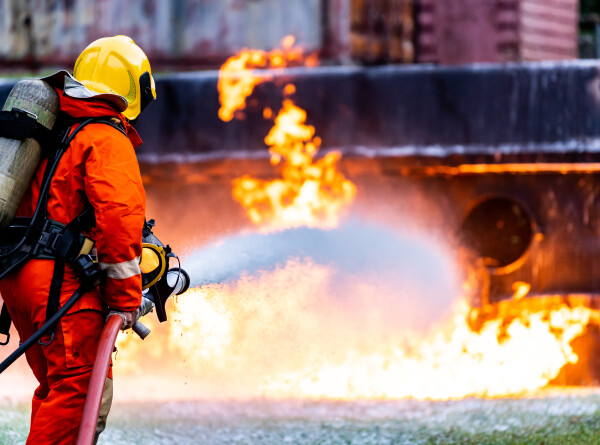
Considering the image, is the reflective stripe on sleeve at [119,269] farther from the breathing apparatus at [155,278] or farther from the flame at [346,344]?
the flame at [346,344]

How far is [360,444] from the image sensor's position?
4715mm

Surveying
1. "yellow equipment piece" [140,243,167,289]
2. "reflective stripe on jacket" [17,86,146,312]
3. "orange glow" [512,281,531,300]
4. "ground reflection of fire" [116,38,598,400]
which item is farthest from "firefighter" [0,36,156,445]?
"orange glow" [512,281,531,300]

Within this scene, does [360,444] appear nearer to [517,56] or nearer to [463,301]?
[463,301]

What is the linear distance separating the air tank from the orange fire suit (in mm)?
81

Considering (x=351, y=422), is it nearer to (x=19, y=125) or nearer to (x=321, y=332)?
(x=321, y=332)

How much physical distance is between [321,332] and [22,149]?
390 centimetres

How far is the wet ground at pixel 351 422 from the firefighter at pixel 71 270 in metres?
1.79

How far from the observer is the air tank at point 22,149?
3016mm

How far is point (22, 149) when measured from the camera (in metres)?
3.05

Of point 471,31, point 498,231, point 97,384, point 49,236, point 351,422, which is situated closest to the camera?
point 97,384

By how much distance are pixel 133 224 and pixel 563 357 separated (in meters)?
4.56

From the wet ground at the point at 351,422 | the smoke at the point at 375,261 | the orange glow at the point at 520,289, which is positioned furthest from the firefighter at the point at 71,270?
the orange glow at the point at 520,289

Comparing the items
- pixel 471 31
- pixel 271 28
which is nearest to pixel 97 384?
pixel 271 28

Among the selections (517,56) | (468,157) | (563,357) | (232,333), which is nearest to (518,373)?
(563,357)
